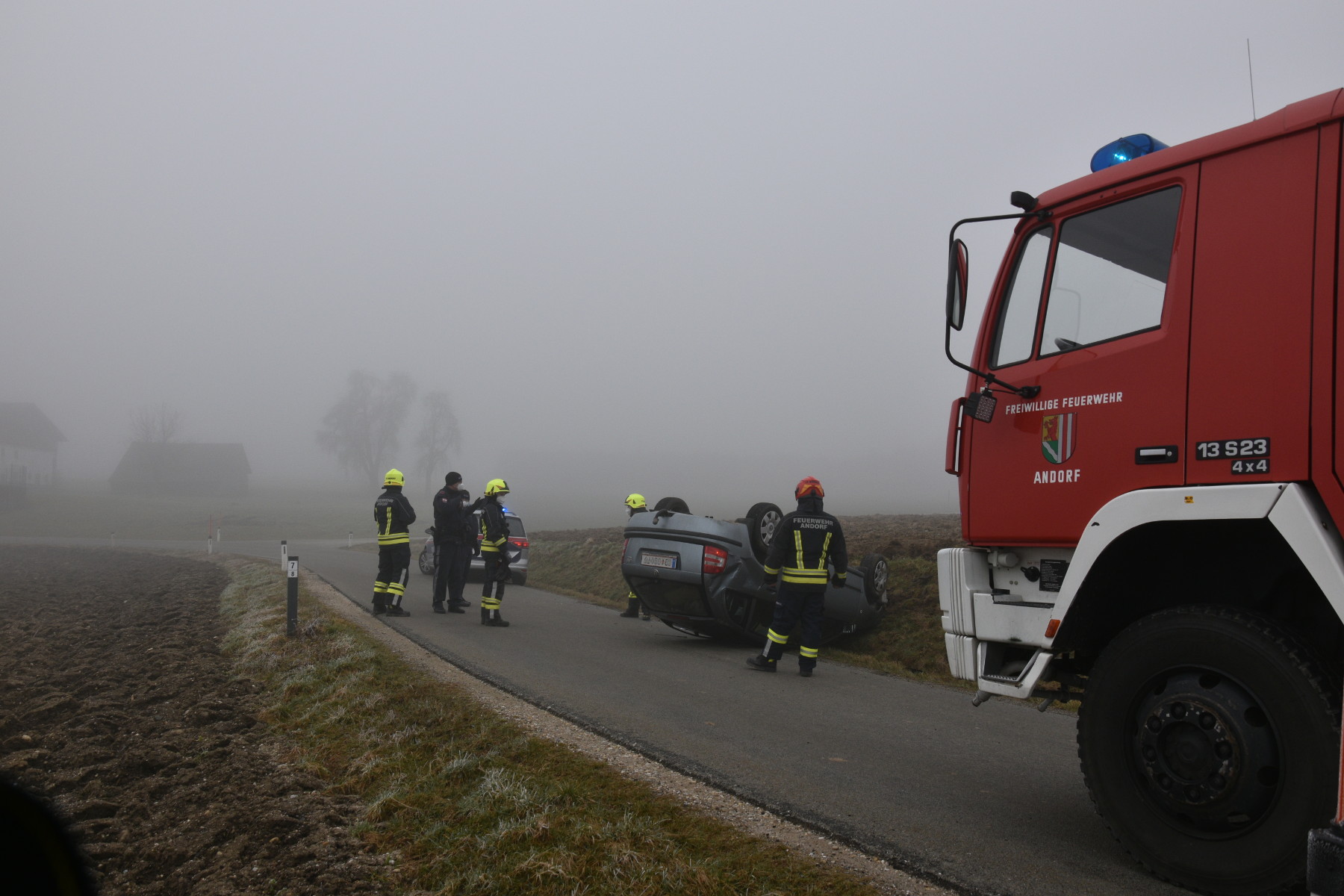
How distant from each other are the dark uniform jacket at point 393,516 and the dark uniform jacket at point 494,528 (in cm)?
107

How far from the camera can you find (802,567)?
8742 mm

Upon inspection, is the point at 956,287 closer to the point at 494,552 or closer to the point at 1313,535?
the point at 1313,535

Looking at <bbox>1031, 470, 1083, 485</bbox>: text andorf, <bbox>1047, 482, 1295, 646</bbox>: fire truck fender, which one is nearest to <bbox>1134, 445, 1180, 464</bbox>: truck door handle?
<bbox>1047, 482, 1295, 646</bbox>: fire truck fender

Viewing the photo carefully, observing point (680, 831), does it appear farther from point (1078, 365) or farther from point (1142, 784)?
point (1078, 365)

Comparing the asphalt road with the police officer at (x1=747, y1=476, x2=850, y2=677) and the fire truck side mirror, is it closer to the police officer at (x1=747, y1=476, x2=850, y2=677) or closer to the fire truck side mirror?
the police officer at (x1=747, y1=476, x2=850, y2=677)

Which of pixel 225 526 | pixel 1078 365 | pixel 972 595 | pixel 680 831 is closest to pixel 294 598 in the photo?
pixel 680 831

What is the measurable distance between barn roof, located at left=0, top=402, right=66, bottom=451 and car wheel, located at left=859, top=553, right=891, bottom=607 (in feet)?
304

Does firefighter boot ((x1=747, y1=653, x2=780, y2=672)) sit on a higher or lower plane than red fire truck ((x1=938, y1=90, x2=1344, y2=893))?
lower

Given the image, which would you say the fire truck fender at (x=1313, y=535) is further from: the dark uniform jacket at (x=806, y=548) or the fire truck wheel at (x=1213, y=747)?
the dark uniform jacket at (x=806, y=548)

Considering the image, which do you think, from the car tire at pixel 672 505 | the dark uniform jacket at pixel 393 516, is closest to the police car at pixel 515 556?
the dark uniform jacket at pixel 393 516

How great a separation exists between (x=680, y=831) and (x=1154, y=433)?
2657mm

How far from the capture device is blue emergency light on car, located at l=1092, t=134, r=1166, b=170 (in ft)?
14.2

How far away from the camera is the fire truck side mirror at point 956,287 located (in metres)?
4.31

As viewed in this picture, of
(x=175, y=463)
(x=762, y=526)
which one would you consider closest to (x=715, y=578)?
(x=762, y=526)
